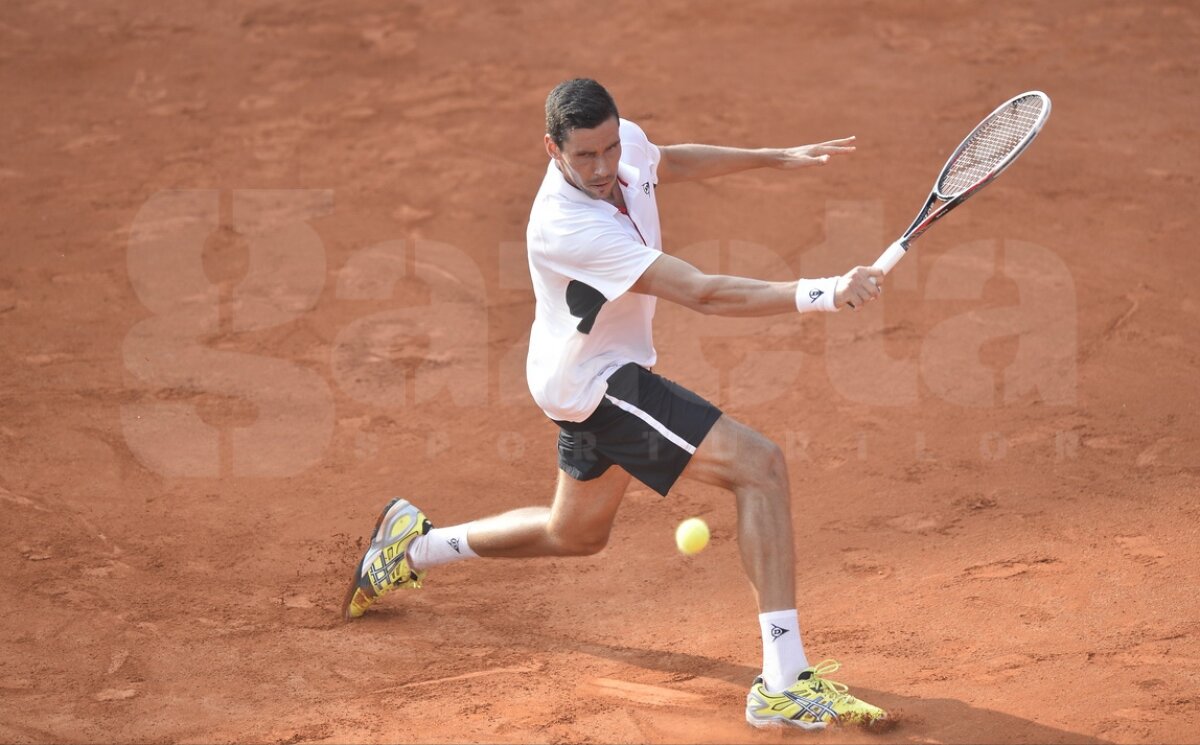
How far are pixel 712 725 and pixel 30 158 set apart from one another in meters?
6.63

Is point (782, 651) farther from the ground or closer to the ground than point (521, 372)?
closer to the ground

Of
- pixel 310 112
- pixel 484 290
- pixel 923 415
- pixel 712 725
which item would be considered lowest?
pixel 712 725

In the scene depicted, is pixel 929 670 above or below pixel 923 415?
below

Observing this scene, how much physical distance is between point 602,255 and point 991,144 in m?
1.58

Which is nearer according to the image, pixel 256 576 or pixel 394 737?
pixel 394 737

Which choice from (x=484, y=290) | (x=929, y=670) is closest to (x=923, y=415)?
(x=929, y=670)

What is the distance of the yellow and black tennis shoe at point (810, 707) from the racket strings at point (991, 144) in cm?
169

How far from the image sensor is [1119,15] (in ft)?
33.6

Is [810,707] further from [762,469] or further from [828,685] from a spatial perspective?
[762,469]

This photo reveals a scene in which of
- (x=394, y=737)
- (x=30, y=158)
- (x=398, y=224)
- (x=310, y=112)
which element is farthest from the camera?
(x=310, y=112)

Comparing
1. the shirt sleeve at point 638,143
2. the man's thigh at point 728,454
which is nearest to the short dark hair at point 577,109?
the shirt sleeve at point 638,143

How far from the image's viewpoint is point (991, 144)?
474cm

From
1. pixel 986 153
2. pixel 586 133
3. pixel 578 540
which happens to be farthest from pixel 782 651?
pixel 986 153

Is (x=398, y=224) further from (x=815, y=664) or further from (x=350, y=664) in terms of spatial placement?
(x=815, y=664)
